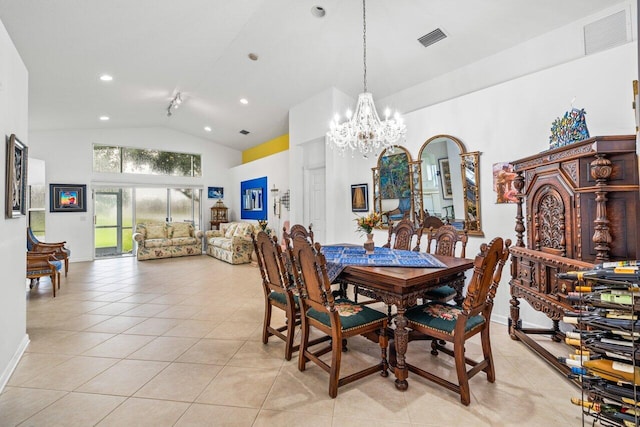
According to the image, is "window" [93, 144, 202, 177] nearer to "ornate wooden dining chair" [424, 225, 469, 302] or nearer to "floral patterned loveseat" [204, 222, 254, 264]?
"floral patterned loveseat" [204, 222, 254, 264]

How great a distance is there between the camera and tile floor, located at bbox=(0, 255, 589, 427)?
176cm

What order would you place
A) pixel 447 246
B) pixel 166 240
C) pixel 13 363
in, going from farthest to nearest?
pixel 166 240 < pixel 447 246 < pixel 13 363

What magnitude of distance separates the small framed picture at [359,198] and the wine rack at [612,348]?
12.7 feet

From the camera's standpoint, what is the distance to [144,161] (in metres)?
8.20

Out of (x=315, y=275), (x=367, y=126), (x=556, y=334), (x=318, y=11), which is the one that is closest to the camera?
(x=315, y=275)

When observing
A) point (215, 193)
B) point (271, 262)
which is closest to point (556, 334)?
point (271, 262)

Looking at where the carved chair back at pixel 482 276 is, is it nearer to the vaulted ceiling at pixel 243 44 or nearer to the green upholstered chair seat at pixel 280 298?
the green upholstered chair seat at pixel 280 298

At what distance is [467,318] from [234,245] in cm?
586

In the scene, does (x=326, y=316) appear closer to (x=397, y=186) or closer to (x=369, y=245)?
(x=369, y=245)

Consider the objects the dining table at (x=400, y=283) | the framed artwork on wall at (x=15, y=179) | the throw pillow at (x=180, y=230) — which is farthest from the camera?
the throw pillow at (x=180, y=230)

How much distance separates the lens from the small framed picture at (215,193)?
9.14 meters

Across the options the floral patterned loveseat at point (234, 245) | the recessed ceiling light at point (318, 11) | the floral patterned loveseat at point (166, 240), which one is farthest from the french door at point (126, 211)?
the recessed ceiling light at point (318, 11)

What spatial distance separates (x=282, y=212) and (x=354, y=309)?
511 centimetres

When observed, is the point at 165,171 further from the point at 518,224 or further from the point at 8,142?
the point at 518,224
